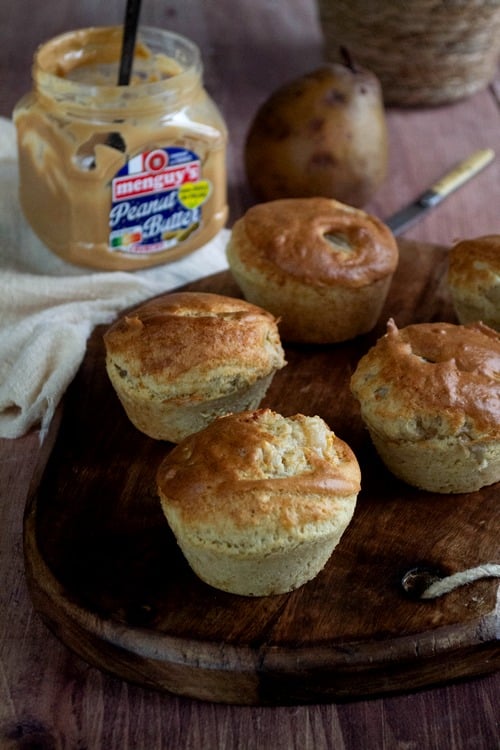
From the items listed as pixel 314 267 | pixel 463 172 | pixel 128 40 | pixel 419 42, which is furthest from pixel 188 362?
pixel 419 42

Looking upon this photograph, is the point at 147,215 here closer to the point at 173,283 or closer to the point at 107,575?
the point at 173,283

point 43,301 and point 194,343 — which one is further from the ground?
point 194,343

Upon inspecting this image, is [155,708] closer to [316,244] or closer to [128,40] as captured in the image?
[316,244]

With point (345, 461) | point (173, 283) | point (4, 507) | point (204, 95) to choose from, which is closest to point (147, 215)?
point (173, 283)

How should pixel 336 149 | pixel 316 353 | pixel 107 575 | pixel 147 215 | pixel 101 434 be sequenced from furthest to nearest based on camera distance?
pixel 336 149 → pixel 147 215 → pixel 316 353 → pixel 101 434 → pixel 107 575

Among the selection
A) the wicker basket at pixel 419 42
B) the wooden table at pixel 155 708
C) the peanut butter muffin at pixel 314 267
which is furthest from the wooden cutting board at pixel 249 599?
the wicker basket at pixel 419 42

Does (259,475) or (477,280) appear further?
(477,280)
